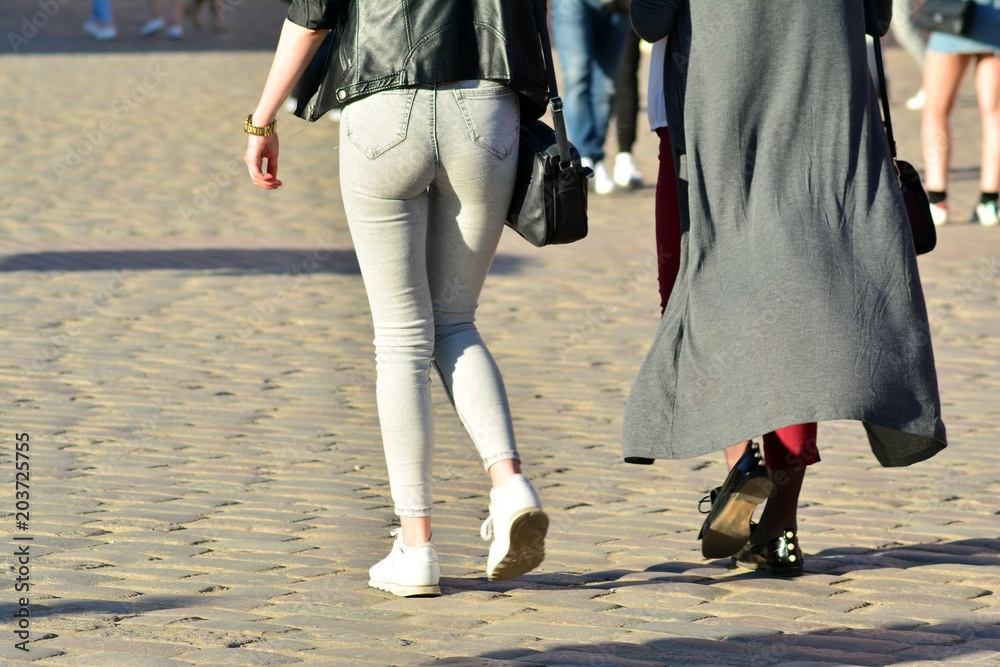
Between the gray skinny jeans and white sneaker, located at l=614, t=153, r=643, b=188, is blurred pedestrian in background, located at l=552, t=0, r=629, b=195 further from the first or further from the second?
the gray skinny jeans

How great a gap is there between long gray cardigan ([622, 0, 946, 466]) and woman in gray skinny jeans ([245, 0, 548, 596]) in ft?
1.38

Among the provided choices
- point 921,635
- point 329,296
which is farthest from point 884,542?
point 329,296

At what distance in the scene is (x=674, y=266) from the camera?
4.01 meters

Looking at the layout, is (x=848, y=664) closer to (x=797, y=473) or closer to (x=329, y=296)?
(x=797, y=473)

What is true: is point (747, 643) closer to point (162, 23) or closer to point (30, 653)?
point (30, 653)

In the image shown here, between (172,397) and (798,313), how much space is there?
2.88 meters

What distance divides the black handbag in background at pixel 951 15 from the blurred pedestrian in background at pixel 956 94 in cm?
6

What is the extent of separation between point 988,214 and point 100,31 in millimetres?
17643

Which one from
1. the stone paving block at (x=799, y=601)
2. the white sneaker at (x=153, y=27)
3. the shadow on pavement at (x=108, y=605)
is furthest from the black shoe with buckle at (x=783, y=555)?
the white sneaker at (x=153, y=27)

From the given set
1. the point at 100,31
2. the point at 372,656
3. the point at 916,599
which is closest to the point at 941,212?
the point at 916,599

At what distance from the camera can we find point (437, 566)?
3.61 metres

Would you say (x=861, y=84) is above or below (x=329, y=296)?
above

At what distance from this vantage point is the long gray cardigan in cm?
344

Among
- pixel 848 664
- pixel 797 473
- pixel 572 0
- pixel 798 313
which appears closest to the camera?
pixel 848 664
